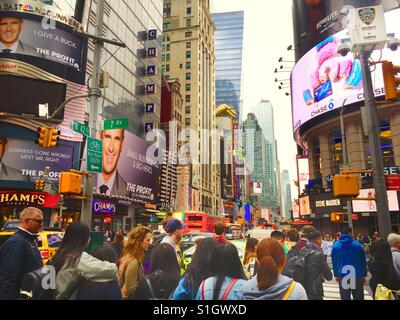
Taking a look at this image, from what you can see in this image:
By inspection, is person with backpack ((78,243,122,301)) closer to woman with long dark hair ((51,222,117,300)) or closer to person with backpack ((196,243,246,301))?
woman with long dark hair ((51,222,117,300))

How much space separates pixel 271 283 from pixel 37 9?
37.0 m

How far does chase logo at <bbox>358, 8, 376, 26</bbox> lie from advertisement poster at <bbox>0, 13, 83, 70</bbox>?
30776 millimetres

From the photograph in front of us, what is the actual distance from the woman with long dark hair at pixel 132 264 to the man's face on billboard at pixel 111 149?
35.6 m

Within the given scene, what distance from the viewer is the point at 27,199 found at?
29.8 metres

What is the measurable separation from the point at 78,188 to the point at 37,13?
2967cm

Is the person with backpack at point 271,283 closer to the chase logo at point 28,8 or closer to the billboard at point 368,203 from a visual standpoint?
the chase logo at point 28,8

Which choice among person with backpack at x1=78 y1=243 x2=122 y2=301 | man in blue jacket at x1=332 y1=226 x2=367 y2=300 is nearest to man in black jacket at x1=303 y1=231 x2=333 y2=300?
man in blue jacket at x1=332 y1=226 x2=367 y2=300

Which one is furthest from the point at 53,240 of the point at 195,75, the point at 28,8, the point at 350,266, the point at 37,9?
the point at 195,75

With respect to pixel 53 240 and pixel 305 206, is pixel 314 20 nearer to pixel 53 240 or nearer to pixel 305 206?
pixel 305 206

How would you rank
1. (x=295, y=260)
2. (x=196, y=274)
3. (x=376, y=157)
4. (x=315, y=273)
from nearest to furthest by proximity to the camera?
(x=196, y=274) < (x=315, y=273) < (x=295, y=260) < (x=376, y=157)

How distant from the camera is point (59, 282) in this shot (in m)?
3.68

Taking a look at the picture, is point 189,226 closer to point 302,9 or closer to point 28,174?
point 28,174

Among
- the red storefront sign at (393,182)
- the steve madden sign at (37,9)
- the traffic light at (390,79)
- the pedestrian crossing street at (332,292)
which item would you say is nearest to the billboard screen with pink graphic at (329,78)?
the steve madden sign at (37,9)
